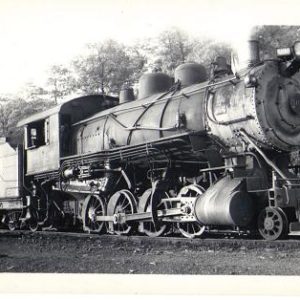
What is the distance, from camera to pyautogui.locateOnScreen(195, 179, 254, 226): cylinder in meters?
6.16

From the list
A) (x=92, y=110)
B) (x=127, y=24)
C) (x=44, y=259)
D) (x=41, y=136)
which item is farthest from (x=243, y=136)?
(x=41, y=136)

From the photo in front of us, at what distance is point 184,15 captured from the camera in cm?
576

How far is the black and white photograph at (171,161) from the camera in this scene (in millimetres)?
4824

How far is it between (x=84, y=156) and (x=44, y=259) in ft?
11.3

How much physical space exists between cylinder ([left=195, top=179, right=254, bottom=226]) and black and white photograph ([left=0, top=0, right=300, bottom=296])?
19mm

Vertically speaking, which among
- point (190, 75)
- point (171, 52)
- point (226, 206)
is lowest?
point (226, 206)

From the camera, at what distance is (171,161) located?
24.8 feet

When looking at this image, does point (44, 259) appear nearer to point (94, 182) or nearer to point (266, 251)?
point (266, 251)

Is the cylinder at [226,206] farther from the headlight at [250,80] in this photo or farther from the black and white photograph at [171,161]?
the headlight at [250,80]

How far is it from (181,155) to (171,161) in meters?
0.21

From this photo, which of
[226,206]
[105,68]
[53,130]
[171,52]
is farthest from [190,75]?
[171,52]

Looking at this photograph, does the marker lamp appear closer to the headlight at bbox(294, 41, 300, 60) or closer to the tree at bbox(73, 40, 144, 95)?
the headlight at bbox(294, 41, 300, 60)

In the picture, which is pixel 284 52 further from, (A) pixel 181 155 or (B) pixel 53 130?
(B) pixel 53 130

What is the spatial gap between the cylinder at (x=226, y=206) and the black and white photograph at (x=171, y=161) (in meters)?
0.02
